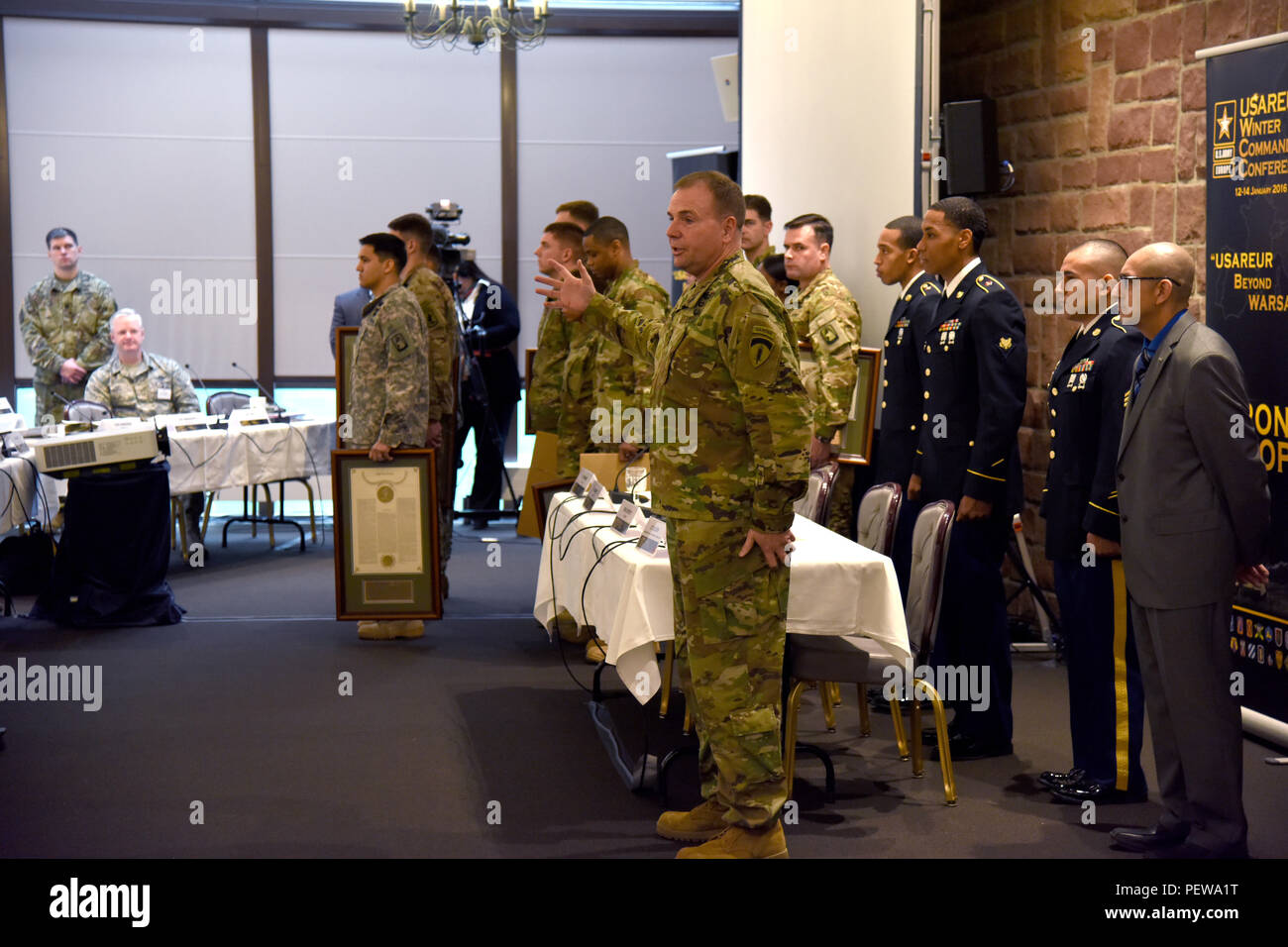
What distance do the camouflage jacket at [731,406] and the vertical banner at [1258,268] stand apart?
1.86 metres

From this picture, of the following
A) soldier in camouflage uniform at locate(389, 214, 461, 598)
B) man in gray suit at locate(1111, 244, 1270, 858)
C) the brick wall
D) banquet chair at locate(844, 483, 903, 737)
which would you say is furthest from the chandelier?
man in gray suit at locate(1111, 244, 1270, 858)

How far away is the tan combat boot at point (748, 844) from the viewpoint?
328 cm

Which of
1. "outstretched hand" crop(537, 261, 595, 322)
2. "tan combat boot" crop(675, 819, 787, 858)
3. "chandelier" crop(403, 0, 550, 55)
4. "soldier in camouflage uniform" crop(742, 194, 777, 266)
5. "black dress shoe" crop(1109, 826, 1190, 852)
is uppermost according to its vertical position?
"chandelier" crop(403, 0, 550, 55)

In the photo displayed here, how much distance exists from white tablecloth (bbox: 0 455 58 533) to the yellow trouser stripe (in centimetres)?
447

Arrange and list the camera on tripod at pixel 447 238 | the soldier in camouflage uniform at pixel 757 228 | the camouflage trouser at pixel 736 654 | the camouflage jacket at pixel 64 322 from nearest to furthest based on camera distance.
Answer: the camouflage trouser at pixel 736 654, the soldier in camouflage uniform at pixel 757 228, the camera on tripod at pixel 447 238, the camouflage jacket at pixel 64 322

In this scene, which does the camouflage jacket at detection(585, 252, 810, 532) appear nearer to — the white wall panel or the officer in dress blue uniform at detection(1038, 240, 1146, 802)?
the officer in dress blue uniform at detection(1038, 240, 1146, 802)

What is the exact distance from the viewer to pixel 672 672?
5.25m

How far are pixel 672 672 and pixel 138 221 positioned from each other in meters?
6.20

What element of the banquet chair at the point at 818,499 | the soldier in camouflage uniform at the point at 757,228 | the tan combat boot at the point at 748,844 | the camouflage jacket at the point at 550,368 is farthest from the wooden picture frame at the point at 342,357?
the tan combat boot at the point at 748,844

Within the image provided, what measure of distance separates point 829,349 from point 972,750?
1757mm

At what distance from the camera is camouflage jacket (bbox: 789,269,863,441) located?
526 cm

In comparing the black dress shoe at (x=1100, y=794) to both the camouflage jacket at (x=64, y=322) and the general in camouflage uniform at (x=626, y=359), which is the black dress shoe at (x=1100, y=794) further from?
the camouflage jacket at (x=64, y=322)

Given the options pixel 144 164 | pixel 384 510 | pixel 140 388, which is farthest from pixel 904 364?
pixel 144 164
